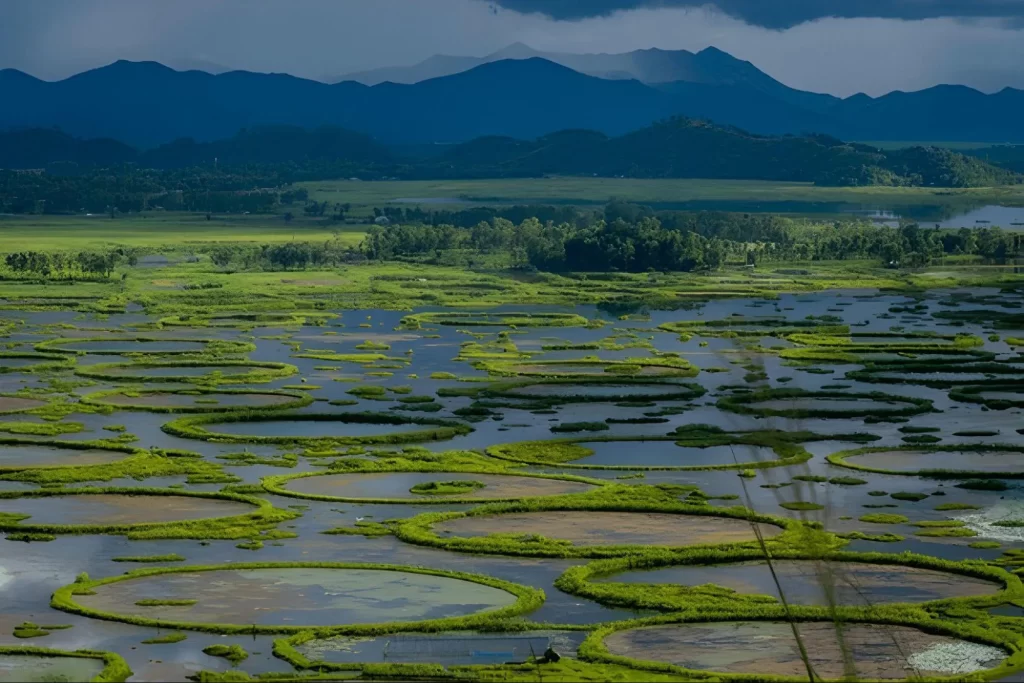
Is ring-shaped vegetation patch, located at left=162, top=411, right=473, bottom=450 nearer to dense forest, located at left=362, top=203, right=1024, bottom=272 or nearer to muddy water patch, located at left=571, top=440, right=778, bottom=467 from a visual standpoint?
muddy water patch, located at left=571, top=440, right=778, bottom=467

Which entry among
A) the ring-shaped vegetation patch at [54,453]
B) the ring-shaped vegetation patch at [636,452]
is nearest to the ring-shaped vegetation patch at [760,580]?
the ring-shaped vegetation patch at [636,452]

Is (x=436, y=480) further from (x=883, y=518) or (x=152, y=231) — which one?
(x=152, y=231)

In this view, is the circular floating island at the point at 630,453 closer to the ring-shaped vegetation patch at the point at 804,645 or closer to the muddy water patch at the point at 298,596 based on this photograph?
the muddy water patch at the point at 298,596

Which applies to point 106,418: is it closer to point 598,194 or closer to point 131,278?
point 131,278

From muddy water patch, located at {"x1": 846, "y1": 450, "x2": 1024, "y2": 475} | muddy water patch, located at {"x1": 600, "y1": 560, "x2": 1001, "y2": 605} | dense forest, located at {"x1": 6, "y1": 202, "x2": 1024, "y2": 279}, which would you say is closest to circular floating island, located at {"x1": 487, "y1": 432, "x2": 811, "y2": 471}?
muddy water patch, located at {"x1": 846, "y1": 450, "x2": 1024, "y2": 475}

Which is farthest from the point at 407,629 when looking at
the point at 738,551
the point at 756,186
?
the point at 756,186
